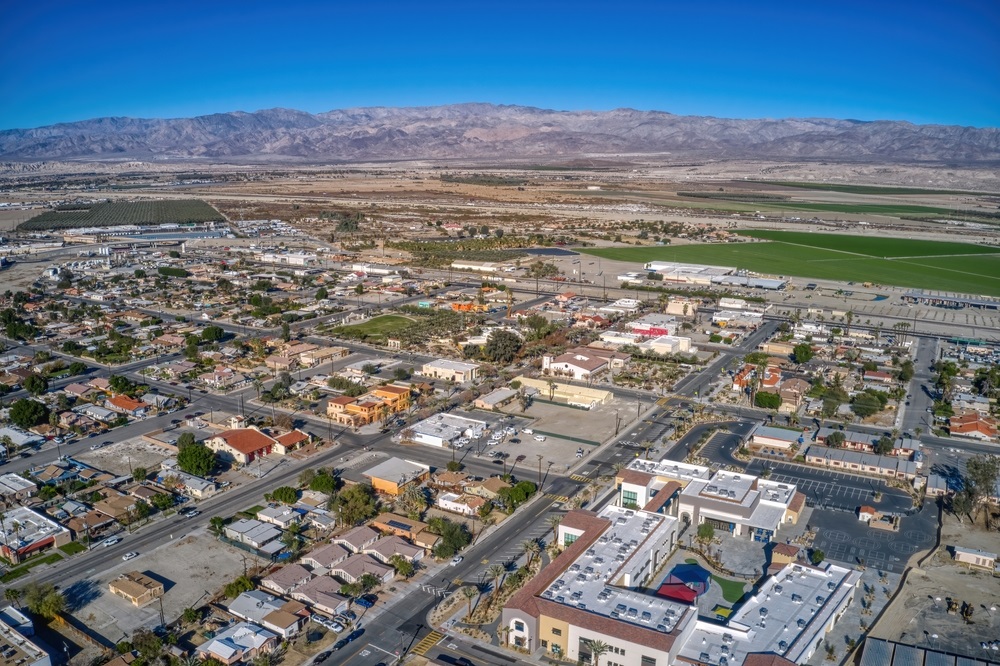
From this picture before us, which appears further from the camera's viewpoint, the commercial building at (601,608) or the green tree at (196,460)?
the green tree at (196,460)

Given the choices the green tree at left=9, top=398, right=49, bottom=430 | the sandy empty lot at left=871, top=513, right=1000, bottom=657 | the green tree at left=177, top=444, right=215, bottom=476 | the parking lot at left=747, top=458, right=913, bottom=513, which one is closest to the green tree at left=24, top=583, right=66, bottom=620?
the green tree at left=177, top=444, right=215, bottom=476

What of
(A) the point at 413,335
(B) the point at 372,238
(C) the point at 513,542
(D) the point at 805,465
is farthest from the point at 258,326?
(B) the point at 372,238

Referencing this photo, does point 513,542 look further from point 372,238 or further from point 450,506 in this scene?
point 372,238

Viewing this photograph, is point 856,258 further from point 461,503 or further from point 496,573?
point 496,573

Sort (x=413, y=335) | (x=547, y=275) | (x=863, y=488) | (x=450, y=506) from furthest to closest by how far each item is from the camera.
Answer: (x=547, y=275)
(x=413, y=335)
(x=863, y=488)
(x=450, y=506)

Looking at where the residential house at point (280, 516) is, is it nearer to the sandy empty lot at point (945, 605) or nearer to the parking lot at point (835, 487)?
the parking lot at point (835, 487)

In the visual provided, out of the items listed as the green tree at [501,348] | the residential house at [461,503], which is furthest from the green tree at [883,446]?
the green tree at [501,348]
